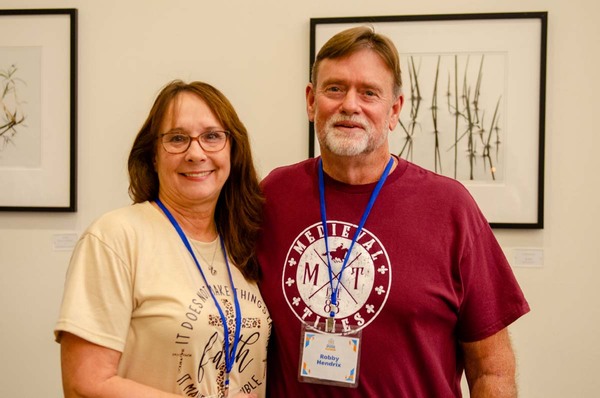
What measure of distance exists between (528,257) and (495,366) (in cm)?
101

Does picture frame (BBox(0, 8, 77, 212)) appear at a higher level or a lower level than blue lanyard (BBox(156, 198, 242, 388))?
higher

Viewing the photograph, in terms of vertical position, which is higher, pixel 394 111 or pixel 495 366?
pixel 394 111

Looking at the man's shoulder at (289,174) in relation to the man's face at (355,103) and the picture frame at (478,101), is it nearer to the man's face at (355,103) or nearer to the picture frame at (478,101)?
the man's face at (355,103)

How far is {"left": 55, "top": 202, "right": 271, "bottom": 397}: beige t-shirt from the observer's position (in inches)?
48.4

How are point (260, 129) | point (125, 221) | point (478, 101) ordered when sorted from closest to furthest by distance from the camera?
point (125, 221) → point (478, 101) → point (260, 129)

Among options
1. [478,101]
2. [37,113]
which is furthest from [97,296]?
[478,101]

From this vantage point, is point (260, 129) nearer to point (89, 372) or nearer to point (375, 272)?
point (375, 272)

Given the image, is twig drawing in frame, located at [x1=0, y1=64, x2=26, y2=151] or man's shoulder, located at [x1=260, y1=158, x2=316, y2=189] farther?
twig drawing in frame, located at [x1=0, y1=64, x2=26, y2=151]

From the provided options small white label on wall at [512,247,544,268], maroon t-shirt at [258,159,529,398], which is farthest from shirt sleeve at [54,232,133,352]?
small white label on wall at [512,247,544,268]

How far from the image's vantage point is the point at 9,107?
2578 mm

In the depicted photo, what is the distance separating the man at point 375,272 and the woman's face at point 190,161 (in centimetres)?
24

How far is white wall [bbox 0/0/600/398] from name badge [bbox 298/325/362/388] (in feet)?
3.90

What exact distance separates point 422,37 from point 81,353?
182 centimetres

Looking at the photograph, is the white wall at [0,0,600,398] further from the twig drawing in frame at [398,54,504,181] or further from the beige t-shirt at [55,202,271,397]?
the beige t-shirt at [55,202,271,397]
